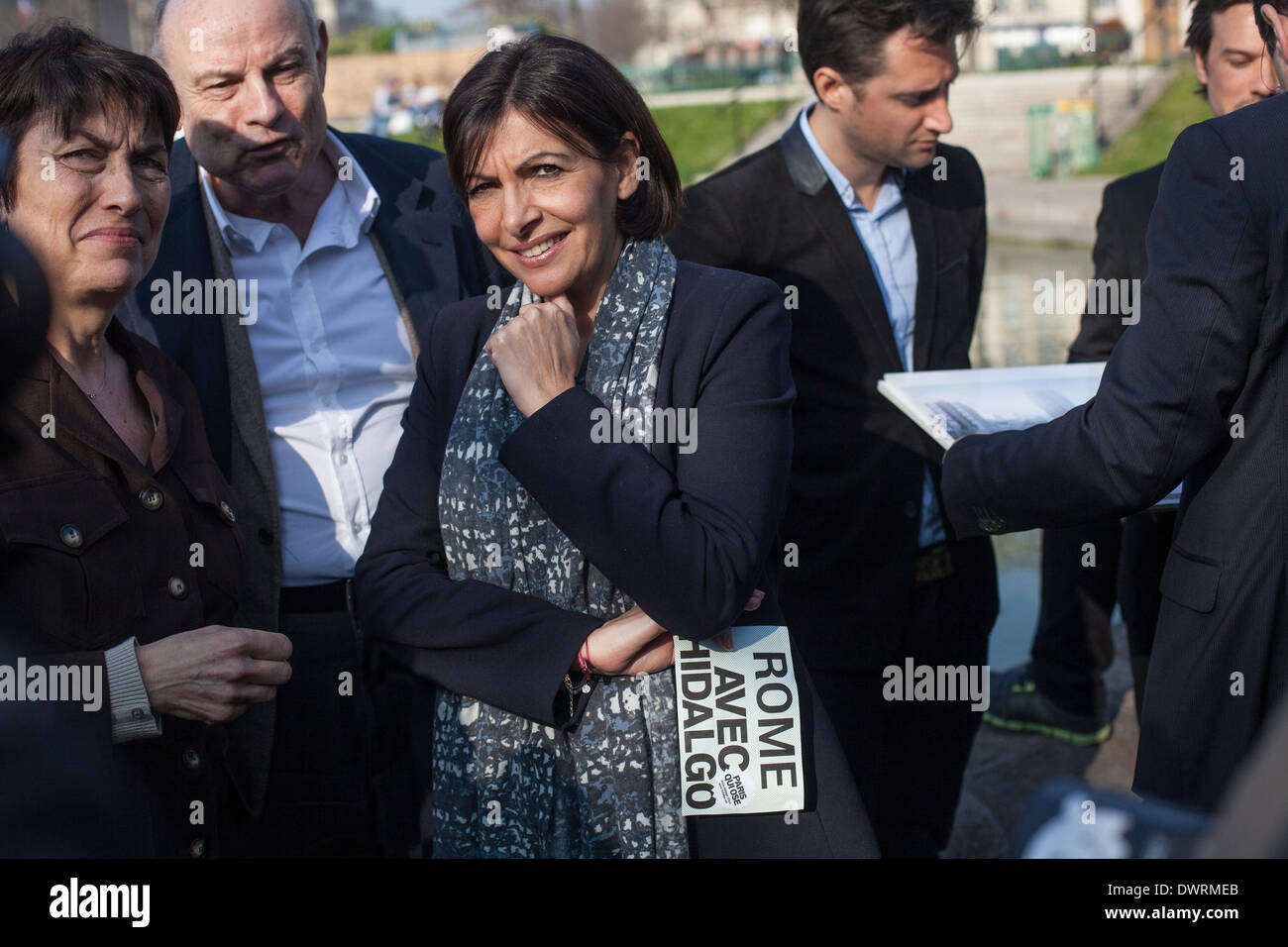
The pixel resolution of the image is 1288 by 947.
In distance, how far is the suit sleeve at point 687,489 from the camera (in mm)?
2104

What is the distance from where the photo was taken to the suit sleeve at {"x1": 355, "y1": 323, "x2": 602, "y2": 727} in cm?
221

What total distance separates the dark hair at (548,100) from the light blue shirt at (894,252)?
4.02 ft

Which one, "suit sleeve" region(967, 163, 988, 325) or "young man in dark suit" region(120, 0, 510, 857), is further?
"suit sleeve" region(967, 163, 988, 325)

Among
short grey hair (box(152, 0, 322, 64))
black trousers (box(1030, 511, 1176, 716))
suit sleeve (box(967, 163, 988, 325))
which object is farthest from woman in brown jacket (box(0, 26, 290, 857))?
black trousers (box(1030, 511, 1176, 716))

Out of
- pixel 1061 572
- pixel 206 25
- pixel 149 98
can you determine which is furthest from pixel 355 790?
pixel 1061 572

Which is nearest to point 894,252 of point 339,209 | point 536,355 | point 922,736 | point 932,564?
point 932,564

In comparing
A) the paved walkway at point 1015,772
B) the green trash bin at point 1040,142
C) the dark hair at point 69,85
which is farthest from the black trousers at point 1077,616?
the green trash bin at point 1040,142

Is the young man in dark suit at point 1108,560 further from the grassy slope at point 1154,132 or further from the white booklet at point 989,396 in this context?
the grassy slope at point 1154,132

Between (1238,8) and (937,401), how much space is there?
1.51 metres

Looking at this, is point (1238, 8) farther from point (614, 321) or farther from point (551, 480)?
point (551, 480)

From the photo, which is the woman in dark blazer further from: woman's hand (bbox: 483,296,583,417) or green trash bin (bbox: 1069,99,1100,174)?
green trash bin (bbox: 1069,99,1100,174)

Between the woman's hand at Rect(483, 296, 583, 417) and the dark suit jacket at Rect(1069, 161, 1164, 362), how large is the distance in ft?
6.86

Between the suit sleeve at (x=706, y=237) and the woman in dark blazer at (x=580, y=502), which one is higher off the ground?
the suit sleeve at (x=706, y=237)

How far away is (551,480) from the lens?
2.12 meters
